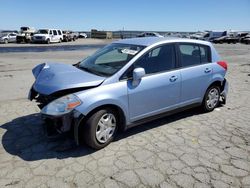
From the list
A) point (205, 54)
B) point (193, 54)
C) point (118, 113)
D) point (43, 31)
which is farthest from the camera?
point (43, 31)

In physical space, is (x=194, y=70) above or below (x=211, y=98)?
above

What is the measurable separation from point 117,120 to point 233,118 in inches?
113

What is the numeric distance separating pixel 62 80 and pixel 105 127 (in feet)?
3.33

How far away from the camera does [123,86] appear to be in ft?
13.5

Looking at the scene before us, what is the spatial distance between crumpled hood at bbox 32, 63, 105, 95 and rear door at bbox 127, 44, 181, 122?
26.1 inches

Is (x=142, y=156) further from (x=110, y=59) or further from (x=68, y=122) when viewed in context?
(x=110, y=59)

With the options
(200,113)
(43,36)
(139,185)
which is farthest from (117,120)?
(43,36)

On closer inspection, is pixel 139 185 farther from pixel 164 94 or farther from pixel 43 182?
pixel 164 94

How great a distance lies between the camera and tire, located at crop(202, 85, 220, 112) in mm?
5664

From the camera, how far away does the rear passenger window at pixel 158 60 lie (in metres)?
4.44

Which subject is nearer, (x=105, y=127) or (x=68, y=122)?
(x=68, y=122)

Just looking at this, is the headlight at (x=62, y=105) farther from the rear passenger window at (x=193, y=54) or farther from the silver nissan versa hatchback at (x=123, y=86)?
the rear passenger window at (x=193, y=54)

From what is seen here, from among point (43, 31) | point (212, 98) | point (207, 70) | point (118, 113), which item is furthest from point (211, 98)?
point (43, 31)

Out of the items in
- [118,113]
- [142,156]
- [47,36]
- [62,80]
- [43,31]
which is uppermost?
[43,31]
